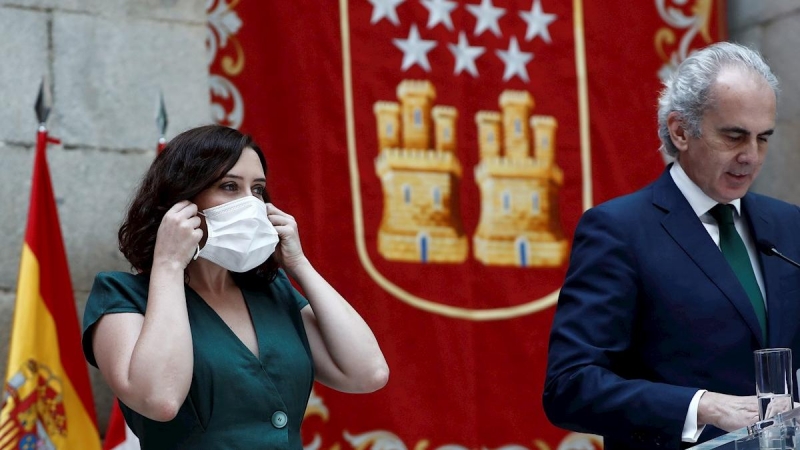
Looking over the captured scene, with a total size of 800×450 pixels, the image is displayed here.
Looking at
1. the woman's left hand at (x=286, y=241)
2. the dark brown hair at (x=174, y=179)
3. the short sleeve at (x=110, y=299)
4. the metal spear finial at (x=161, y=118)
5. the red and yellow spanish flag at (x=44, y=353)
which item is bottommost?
the red and yellow spanish flag at (x=44, y=353)

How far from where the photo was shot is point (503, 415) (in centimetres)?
523

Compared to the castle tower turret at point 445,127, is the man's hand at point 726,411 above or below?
below

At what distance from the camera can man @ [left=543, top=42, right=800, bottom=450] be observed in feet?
9.16

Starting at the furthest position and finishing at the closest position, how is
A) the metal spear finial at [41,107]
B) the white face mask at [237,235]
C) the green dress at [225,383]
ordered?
the metal spear finial at [41,107]
the white face mask at [237,235]
the green dress at [225,383]

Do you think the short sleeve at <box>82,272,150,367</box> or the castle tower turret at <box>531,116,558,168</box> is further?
the castle tower turret at <box>531,116,558,168</box>

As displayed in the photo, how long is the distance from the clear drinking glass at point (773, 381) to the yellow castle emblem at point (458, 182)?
2.72 metres

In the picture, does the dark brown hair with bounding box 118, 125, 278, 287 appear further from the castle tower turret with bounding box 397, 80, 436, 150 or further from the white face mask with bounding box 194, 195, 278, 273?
the castle tower turret with bounding box 397, 80, 436, 150

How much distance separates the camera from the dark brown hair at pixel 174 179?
2887 millimetres

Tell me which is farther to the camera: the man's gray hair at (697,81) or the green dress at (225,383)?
the man's gray hair at (697,81)

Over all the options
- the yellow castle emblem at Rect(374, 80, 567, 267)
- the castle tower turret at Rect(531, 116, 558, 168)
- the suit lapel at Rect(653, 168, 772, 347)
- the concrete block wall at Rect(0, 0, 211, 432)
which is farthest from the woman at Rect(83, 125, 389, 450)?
the castle tower turret at Rect(531, 116, 558, 168)

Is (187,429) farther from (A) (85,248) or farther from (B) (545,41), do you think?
(B) (545,41)

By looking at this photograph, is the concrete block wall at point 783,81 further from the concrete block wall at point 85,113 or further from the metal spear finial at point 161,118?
the metal spear finial at point 161,118

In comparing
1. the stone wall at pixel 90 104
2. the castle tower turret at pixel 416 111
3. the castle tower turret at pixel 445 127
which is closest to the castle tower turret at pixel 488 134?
the castle tower turret at pixel 445 127

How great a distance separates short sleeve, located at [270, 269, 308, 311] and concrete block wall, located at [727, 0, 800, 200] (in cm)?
347
